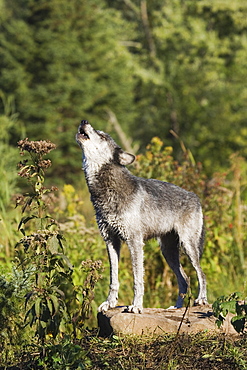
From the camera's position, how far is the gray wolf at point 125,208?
508cm

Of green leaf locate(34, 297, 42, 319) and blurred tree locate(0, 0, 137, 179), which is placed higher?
blurred tree locate(0, 0, 137, 179)

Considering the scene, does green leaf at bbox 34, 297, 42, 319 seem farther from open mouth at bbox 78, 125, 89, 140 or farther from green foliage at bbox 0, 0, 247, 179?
green foliage at bbox 0, 0, 247, 179

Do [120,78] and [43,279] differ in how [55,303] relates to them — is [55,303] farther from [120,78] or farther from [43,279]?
[120,78]

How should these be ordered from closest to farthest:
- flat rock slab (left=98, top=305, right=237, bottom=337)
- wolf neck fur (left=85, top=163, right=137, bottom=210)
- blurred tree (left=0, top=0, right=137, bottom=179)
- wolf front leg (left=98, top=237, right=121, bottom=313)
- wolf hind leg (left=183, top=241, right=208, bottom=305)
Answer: flat rock slab (left=98, top=305, right=237, bottom=337), wolf neck fur (left=85, top=163, right=137, bottom=210), wolf front leg (left=98, top=237, right=121, bottom=313), wolf hind leg (left=183, top=241, right=208, bottom=305), blurred tree (left=0, top=0, right=137, bottom=179)

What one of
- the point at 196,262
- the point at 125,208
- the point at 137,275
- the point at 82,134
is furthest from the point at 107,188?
the point at 196,262

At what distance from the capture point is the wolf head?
5.00m

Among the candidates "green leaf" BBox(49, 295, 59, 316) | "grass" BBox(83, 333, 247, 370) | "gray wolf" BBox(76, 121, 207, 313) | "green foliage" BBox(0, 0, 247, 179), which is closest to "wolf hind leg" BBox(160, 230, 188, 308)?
"gray wolf" BBox(76, 121, 207, 313)

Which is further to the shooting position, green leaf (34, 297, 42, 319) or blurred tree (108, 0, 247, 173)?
blurred tree (108, 0, 247, 173)

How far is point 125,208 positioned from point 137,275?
1.96 feet

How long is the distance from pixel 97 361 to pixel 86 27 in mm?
17884

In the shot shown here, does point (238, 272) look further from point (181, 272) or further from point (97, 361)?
point (97, 361)

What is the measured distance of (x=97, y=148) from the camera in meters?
5.07

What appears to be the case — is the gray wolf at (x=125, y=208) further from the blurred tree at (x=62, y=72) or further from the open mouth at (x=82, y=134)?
the blurred tree at (x=62, y=72)

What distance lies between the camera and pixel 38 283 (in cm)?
416
